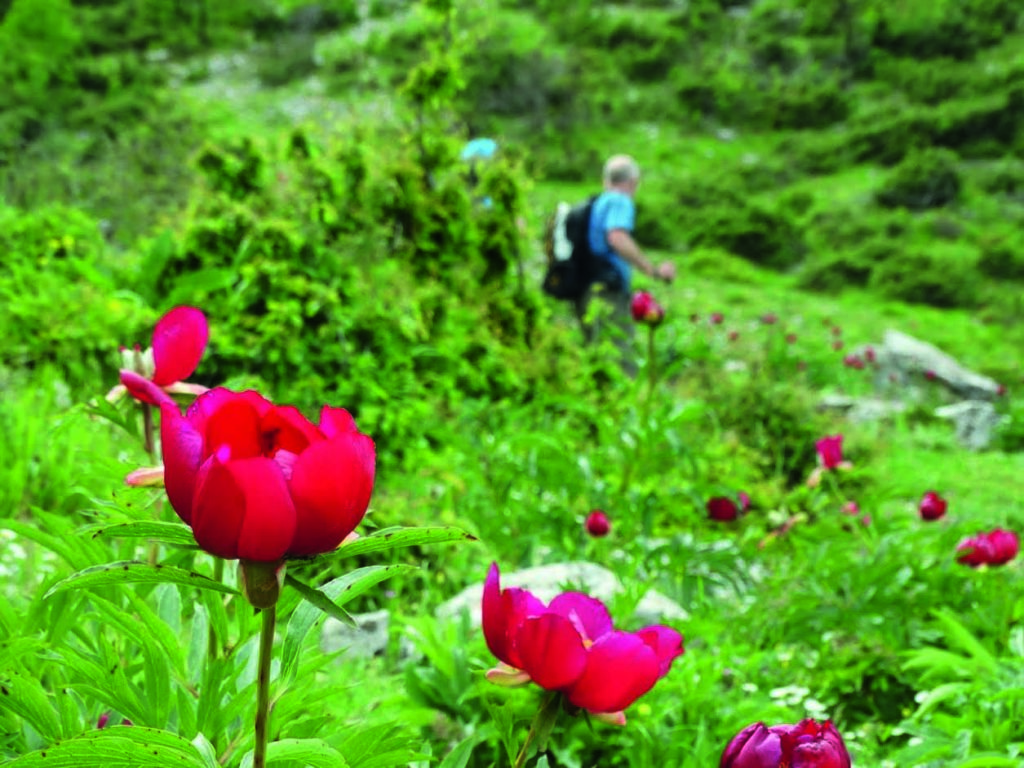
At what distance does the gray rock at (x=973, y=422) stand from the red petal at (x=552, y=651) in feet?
24.5

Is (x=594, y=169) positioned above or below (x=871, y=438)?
below

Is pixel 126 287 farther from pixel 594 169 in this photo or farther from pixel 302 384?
pixel 594 169

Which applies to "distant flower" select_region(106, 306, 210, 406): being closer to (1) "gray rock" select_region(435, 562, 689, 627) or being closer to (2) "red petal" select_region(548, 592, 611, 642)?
(2) "red petal" select_region(548, 592, 611, 642)

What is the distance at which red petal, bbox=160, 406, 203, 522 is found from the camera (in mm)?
580

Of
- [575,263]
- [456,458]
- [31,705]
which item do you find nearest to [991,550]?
[31,705]

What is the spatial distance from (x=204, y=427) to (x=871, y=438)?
618 centimetres

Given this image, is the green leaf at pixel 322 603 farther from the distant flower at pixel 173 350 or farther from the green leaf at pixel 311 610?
the distant flower at pixel 173 350

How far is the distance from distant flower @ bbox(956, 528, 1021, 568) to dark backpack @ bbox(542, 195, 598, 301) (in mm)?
3499

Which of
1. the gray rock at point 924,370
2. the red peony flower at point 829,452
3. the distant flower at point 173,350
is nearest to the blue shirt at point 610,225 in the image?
the red peony flower at point 829,452

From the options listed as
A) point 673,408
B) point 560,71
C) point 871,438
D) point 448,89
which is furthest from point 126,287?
point 560,71

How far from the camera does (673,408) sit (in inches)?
110

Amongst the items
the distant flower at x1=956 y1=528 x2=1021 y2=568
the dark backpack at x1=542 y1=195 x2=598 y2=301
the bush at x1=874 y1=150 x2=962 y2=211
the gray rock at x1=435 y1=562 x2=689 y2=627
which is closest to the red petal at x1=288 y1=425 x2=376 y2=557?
the gray rock at x1=435 y1=562 x2=689 y2=627

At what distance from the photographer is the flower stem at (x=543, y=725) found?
72 centimetres

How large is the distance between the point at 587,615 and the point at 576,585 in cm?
129
